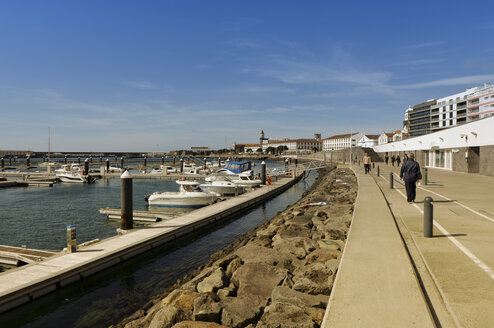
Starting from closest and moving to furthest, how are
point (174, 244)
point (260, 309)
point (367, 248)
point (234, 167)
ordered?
point (260, 309)
point (367, 248)
point (174, 244)
point (234, 167)

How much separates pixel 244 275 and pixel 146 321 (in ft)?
8.15

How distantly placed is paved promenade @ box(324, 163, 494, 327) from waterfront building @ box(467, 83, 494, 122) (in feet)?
398

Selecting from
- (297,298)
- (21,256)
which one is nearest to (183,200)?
(21,256)

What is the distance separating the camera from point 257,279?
7457mm

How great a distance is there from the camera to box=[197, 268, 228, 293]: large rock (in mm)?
7342

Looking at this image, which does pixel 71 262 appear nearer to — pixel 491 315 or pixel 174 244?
pixel 174 244

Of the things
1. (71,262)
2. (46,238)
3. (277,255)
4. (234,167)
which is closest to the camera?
(277,255)

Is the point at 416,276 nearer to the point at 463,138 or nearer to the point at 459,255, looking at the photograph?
the point at 459,255

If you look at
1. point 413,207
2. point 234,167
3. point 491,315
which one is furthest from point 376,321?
point 234,167

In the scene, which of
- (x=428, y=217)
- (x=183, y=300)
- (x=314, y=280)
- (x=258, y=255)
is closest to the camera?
(x=183, y=300)

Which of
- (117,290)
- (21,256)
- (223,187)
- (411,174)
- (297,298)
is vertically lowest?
(117,290)

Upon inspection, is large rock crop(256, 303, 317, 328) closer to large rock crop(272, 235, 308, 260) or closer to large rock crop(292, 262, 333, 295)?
large rock crop(292, 262, 333, 295)

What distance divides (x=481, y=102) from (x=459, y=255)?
12995cm

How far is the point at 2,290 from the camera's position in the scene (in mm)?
8211
